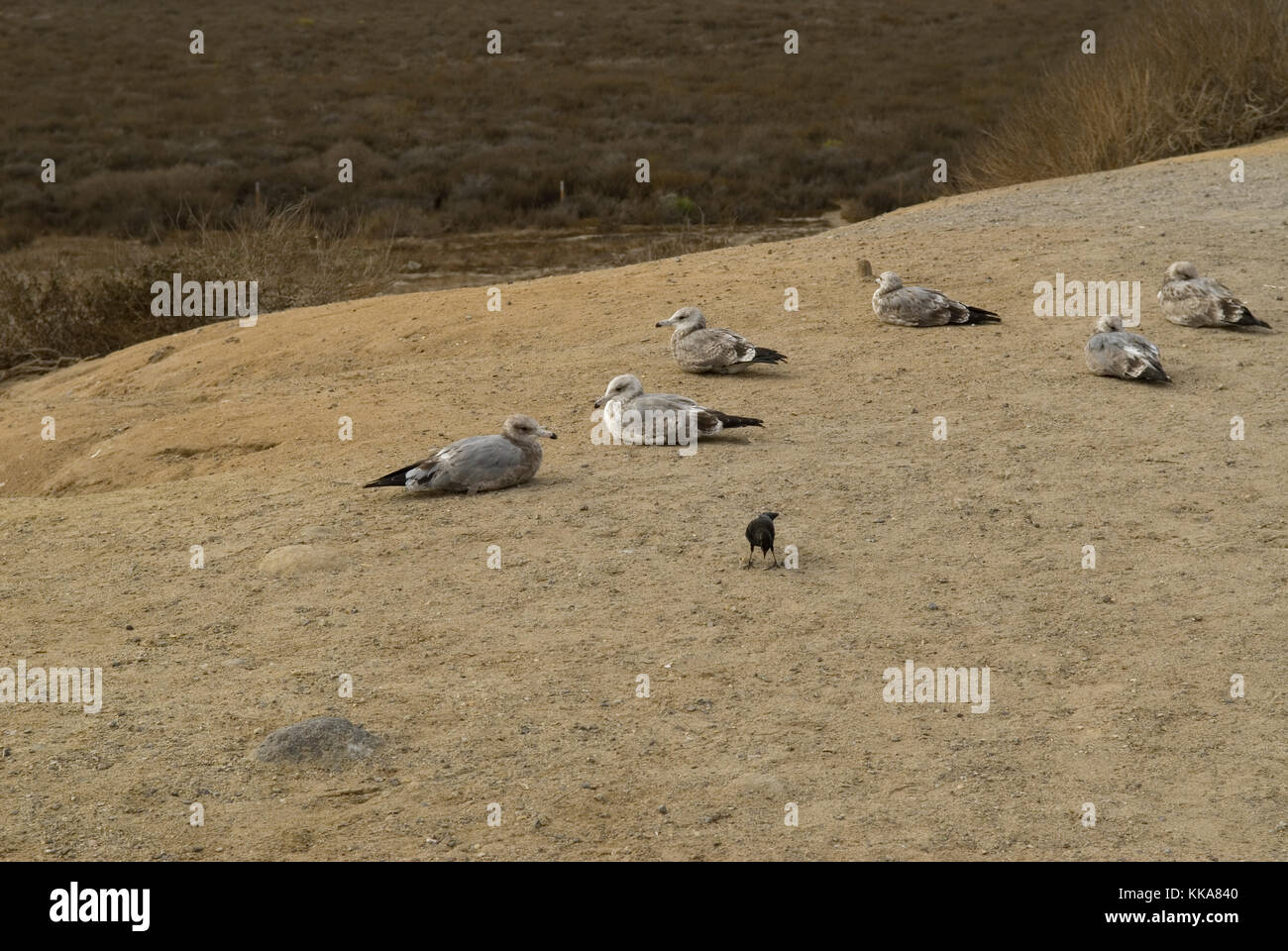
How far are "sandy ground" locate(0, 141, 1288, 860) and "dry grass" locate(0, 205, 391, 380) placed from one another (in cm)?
446

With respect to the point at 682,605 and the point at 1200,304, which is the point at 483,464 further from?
the point at 1200,304

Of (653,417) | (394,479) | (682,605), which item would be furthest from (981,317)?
(682,605)

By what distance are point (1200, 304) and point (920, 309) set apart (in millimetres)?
1950

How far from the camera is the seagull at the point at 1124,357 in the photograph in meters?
8.92

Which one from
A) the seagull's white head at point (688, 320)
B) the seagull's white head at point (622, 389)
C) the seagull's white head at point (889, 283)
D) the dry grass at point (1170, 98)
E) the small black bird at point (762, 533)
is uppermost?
the small black bird at point (762, 533)

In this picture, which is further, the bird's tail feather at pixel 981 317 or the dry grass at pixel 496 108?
the dry grass at pixel 496 108

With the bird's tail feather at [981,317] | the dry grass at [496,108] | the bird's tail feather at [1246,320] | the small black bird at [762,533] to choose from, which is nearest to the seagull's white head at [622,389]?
the small black bird at [762,533]

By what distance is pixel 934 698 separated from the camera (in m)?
5.19

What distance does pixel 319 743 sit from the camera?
4.80m

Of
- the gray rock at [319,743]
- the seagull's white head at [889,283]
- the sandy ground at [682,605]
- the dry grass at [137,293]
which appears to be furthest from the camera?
the dry grass at [137,293]

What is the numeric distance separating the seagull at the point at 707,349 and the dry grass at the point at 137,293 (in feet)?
Result: 23.4

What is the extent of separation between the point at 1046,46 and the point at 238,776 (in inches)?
1763

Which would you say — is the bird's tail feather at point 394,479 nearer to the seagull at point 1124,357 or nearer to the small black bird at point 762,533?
the small black bird at point 762,533

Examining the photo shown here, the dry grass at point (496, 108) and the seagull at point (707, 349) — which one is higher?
the seagull at point (707, 349)
